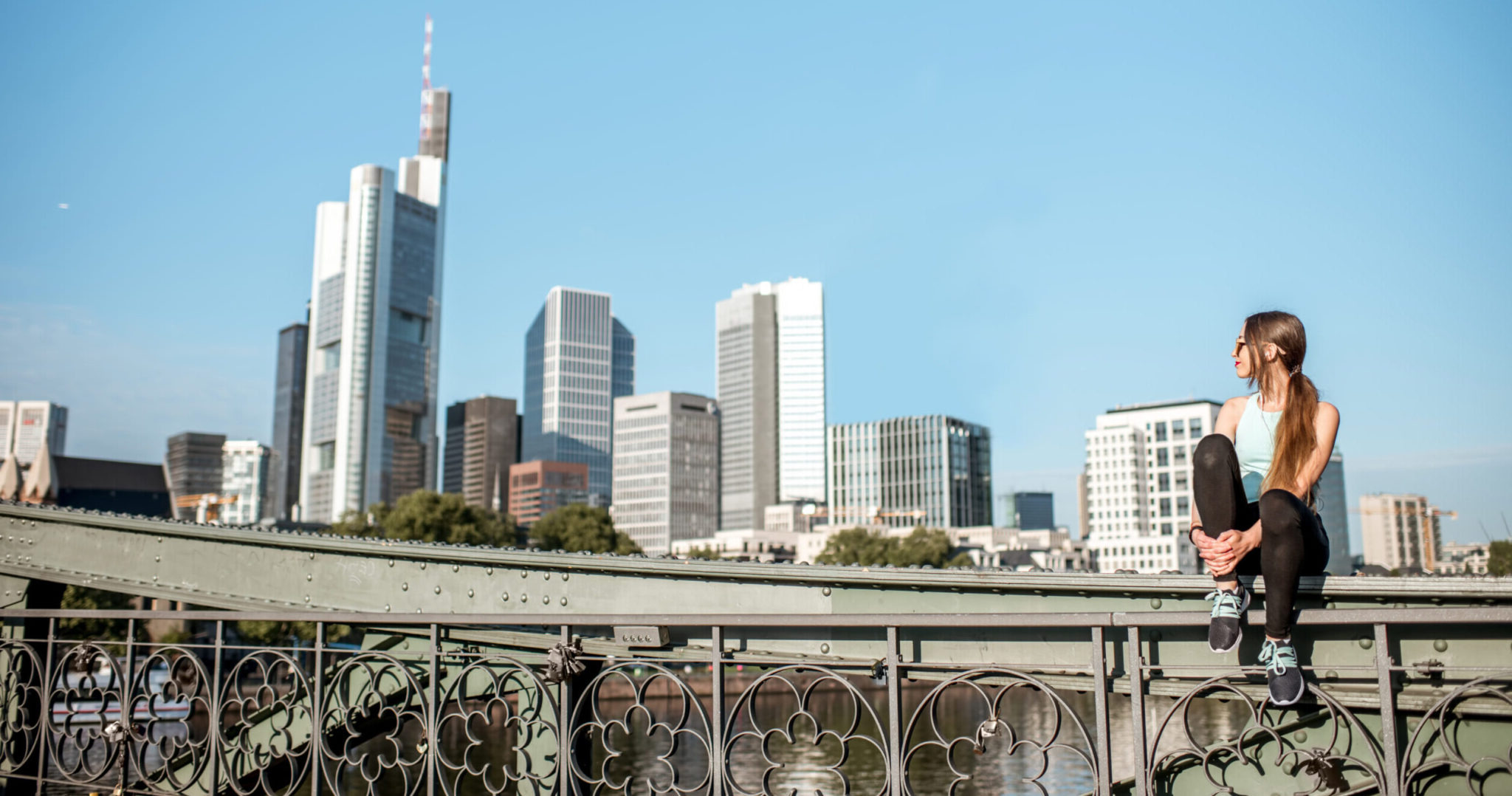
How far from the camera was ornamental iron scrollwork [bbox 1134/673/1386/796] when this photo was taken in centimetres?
385

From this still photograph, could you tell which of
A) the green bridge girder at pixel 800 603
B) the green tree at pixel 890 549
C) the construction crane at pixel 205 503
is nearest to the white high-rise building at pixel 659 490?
the construction crane at pixel 205 503

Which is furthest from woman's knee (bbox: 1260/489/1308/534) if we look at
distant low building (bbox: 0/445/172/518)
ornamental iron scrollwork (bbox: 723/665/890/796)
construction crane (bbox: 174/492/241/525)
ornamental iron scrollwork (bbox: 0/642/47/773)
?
construction crane (bbox: 174/492/241/525)

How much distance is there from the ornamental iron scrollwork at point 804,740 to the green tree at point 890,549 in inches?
1342

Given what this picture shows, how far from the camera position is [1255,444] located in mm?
4453

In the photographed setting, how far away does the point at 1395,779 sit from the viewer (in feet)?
11.9

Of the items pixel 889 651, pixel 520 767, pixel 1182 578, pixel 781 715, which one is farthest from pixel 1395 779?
pixel 781 715

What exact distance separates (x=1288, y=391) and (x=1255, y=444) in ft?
0.81

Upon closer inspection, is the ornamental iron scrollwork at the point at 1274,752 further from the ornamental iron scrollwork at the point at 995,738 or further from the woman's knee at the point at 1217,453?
the woman's knee at the point at 1217,453

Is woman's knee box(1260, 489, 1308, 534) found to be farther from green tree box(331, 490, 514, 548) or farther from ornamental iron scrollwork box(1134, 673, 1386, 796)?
green tree box(331, 490, 514, 548)

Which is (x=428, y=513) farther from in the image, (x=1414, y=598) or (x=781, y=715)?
(x=1414, y=598)

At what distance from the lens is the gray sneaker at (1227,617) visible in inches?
152

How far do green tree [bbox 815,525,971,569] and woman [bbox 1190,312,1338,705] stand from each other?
8651 centimetres

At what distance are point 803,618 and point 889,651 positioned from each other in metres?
0.39

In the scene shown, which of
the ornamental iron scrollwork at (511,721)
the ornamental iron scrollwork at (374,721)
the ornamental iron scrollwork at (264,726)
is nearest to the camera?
the ornamental iron scrollwork at (511,721)
